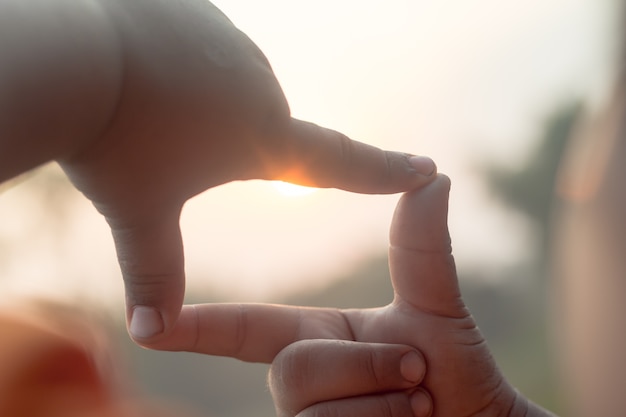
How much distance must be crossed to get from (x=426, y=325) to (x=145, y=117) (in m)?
0.41

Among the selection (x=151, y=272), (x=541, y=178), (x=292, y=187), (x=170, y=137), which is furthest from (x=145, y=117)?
(x=541, y=178)

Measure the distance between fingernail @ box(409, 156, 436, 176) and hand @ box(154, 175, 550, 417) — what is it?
2 centimetres

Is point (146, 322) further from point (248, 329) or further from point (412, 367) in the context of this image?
point (412, 367)

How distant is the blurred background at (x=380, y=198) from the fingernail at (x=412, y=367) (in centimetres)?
20

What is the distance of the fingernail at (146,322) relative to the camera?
1.77ft

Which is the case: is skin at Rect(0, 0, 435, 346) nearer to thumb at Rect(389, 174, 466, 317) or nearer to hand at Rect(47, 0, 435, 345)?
hand at Rect(47, 0, 435, 345)

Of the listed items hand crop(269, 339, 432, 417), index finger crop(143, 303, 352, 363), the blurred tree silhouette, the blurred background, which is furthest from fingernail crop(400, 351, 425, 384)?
the blurred tree silhouette

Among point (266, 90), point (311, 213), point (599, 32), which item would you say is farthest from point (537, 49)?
point (266, 90)

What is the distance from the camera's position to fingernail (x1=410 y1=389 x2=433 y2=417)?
26.8 inches

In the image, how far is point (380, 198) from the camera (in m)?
0.89

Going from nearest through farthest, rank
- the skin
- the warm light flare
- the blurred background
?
the skin, the warm light flare, the blurred background

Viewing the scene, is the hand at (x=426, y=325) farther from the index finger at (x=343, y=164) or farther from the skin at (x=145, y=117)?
the skin at (x=145, y=117)

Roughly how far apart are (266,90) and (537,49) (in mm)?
1240

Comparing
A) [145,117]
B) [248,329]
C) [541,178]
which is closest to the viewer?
[145,117]
